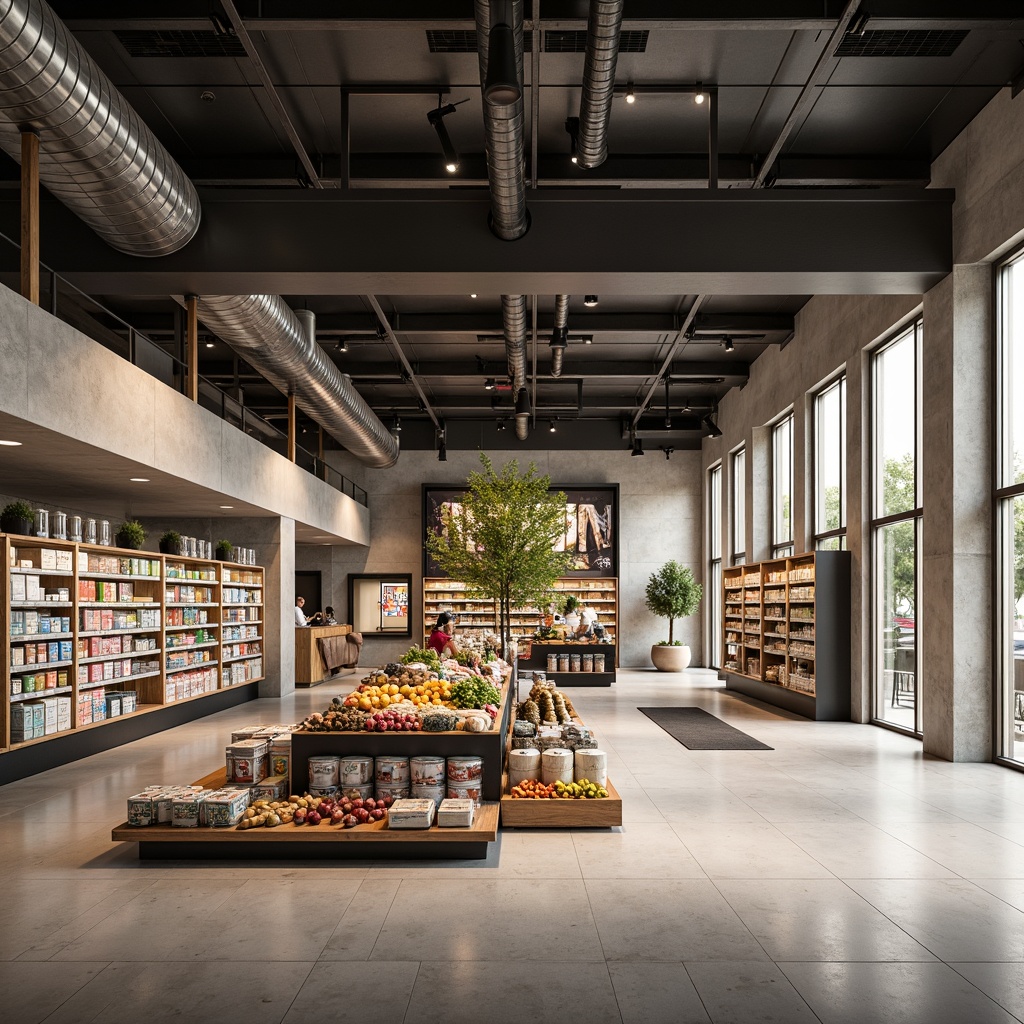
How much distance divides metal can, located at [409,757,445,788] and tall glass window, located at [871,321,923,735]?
21.5ft

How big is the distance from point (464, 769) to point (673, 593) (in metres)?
14.7

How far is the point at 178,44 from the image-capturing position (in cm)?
669

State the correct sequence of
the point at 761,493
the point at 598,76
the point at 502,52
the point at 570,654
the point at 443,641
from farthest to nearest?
the point at 570,654 → the point at 761,493 → the point at 443,641 → the point at 598,76 → the point at 502,52

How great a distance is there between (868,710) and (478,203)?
7903 mm

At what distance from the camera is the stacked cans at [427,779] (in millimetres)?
5742

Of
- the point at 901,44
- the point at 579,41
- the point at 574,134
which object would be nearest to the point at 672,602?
the point at 574,134

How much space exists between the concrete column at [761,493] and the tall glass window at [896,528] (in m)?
5.06

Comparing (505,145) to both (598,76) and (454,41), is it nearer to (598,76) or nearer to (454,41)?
(598,76)

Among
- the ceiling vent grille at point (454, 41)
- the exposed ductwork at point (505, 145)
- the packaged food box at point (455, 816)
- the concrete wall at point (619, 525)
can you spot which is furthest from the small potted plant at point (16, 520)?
the concrete wall at point (619, 525)

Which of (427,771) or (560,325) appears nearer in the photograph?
(427,771)

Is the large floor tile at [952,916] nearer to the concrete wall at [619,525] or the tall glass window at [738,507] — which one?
the tall glass window at [738,507]

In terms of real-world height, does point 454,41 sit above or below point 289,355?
above

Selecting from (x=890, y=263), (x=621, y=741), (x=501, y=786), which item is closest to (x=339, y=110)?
(x=890, y=263)

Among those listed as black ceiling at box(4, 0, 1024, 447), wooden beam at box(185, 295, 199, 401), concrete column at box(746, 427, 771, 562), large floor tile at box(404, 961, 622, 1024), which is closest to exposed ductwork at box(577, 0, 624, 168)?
black ceiling at box(4, 0, 1024, 447)
